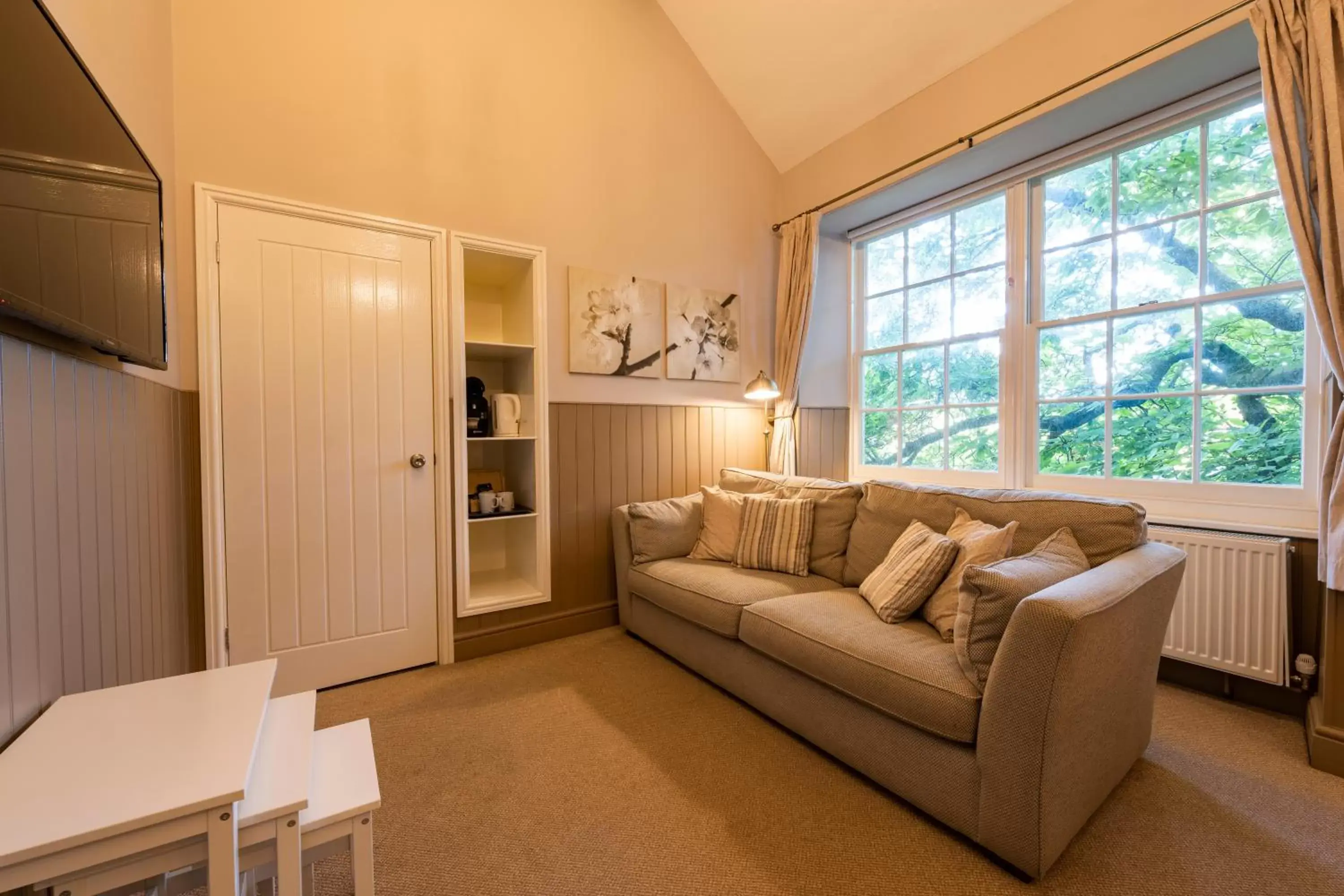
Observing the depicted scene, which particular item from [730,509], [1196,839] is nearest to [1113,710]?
[1196,839]

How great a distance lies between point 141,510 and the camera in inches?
63.8

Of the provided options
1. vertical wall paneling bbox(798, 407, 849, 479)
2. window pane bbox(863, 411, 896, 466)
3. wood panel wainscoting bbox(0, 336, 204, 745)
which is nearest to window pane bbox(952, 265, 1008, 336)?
window pane bbox(863, 411, 896, 466)

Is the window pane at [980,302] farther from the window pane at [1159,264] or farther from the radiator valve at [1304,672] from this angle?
the radiator valve at [1304,672]

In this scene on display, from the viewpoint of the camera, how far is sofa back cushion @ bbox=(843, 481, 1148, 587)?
1.75 m

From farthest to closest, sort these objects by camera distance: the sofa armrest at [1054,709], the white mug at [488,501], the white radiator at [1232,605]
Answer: the white mug at [488,501] → the white radiator at [1232,605] → the sofa armrest at [1054,709]

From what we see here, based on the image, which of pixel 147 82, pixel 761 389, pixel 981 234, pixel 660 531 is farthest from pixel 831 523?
pixel 147 82

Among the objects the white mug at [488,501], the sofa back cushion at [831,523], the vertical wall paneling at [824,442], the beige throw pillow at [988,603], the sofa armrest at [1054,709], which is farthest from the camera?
the vertical wall paneling at [824,442]

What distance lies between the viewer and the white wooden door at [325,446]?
87.1 inches

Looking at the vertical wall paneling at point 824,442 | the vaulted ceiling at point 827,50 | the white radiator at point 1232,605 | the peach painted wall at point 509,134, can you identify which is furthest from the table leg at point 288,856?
the vaulted ceiling at point 827,50

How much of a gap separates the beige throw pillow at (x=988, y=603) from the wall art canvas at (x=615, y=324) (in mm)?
2176

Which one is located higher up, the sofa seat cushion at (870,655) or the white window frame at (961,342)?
the white window frame at (961,342)

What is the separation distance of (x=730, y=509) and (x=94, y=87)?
8.39 ft

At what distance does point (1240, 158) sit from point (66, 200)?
3.83 meters

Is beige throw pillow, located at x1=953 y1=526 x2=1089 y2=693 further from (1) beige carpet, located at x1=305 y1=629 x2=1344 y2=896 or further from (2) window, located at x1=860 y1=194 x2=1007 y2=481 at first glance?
(2) window, located at x1=860 y1=194 x2=1007 y2=481
